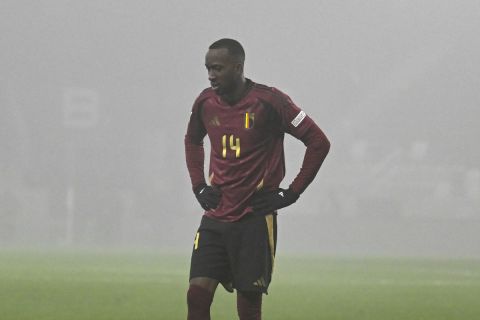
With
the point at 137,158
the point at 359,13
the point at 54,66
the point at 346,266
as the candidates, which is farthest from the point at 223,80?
the point at 359,13

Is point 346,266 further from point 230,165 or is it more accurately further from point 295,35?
point 295,35

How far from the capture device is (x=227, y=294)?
18734 millimetres

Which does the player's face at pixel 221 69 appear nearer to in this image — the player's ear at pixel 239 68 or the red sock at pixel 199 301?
the player's ear at pixel 239 68

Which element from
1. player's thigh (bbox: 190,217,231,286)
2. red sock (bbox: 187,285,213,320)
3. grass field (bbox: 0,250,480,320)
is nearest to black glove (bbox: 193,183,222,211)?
player's thigh (bbox: 190,217,231,286)

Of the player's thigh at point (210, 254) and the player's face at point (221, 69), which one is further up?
the player's face at point (221, 69)

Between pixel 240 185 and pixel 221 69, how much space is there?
2.46ft

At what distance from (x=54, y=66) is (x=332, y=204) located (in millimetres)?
21355

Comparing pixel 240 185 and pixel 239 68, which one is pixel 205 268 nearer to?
pixel 240 185

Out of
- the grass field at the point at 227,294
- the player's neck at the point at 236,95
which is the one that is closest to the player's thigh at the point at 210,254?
the player's neck at the point at 236,95

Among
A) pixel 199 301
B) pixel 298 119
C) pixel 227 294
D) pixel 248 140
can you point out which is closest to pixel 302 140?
pixel 298 119

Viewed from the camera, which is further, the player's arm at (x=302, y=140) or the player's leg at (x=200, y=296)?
the player's arm at (x=302, y=140)

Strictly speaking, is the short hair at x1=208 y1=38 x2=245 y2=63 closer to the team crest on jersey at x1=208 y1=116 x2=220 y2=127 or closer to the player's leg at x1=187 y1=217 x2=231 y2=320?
the team crest on jersey at x1=208 y1=116 x2=220 y2=127

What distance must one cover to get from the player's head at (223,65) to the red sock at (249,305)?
4.30 feet

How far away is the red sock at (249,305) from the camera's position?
28.7 ft
